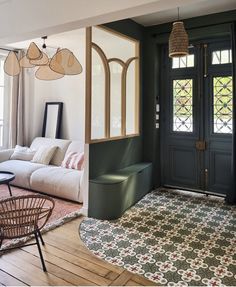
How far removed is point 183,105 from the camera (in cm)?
477

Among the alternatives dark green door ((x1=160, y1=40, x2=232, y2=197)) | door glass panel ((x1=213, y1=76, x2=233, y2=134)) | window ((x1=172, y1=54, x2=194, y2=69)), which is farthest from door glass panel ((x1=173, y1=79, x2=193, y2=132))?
door glass panel ((x1=213, y1=76, x2=233, y2=134))

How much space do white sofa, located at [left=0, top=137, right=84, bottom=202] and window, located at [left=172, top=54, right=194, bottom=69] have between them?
7.07 feet

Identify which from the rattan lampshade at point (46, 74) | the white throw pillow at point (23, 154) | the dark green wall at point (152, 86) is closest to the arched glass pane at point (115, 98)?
the dark green wall at point (152, 86)

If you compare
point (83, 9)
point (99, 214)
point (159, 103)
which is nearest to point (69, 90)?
point (159, 103)

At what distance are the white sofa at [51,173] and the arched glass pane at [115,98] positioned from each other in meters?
0.87

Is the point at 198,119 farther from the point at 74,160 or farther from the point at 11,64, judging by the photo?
the point at 11,64

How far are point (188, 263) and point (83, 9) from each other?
7.93 feet

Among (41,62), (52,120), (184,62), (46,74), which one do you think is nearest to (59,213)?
(46,74)

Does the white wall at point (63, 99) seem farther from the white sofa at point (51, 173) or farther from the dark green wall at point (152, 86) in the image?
the dark green wall at point (152, 86)

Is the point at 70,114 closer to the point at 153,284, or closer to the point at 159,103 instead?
the point at 159,103

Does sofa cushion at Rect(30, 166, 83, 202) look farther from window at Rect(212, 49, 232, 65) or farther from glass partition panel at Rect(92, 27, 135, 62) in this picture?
window at Rect(212, 49, 232, 65)

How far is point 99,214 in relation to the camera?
3.56 meters

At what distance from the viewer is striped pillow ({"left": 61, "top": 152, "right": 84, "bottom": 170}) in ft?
15.2

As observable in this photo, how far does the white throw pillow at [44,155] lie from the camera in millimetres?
5027
